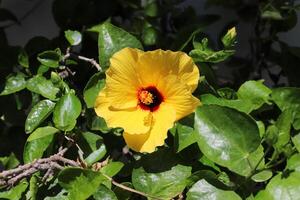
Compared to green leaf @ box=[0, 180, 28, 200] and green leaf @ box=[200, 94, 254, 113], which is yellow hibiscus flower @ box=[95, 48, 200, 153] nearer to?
green leaf @ box=[200, 94, 254, 113]

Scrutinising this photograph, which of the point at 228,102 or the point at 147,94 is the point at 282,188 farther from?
the point at 147,94

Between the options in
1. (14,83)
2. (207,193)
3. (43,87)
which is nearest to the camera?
(207,193)

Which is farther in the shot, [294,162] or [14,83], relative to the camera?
[14,83]

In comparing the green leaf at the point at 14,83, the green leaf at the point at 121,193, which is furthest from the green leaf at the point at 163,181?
the green leaf at the point at 14,83

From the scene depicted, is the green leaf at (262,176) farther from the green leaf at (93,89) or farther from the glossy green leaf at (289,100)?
the green leaf at (93,89)

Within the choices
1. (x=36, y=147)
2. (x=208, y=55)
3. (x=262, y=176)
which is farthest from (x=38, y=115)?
(x=262, y=176)

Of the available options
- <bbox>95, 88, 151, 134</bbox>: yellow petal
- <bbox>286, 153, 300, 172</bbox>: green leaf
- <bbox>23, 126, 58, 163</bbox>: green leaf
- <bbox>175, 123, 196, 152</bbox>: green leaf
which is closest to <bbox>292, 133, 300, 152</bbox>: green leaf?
<bbox>286, 153, 300, 172</bbox>: green leaf
